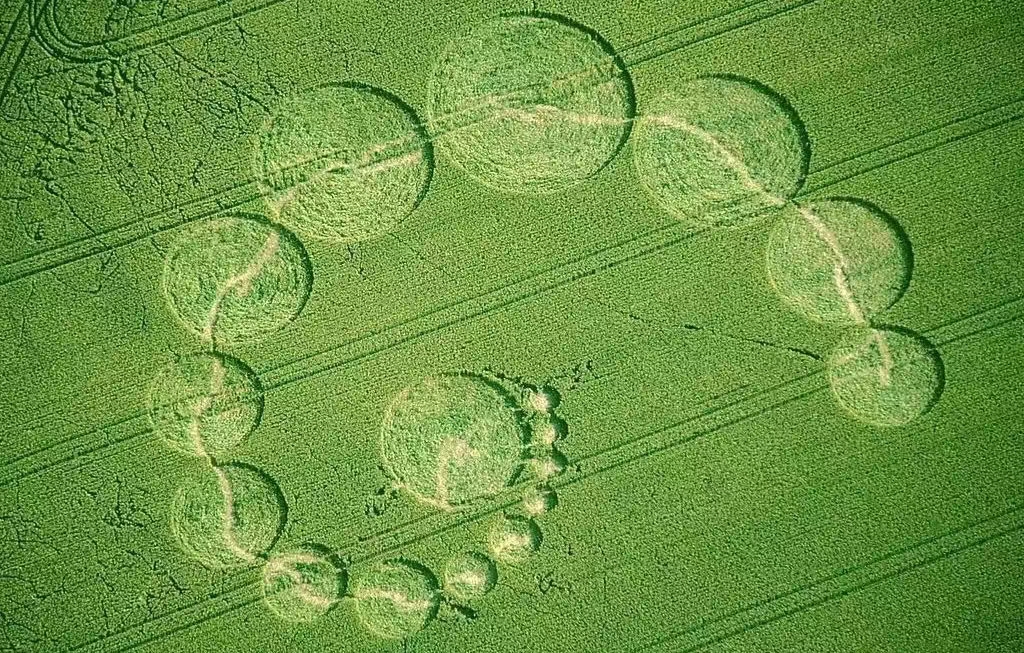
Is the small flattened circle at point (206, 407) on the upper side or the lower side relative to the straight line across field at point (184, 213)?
lower

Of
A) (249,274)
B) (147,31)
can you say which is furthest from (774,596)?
(147,31)

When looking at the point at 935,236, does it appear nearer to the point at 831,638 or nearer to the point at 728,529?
the point at 728,529

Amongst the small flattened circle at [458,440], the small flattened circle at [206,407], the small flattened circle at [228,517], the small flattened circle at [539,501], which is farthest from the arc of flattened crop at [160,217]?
the small flattened circle at [539,501]

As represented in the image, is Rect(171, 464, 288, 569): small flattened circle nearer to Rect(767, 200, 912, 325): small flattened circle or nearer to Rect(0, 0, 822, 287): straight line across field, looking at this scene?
Rect(0, 0, 822, 287): straight line across field

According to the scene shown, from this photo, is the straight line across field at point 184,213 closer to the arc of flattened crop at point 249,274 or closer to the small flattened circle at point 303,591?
the arc of flattened crop at point 249,274

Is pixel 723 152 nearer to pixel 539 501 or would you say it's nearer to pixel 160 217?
pixel 539 501

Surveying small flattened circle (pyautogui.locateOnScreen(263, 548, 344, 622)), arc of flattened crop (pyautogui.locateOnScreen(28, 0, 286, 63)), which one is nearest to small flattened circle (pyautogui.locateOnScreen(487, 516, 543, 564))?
small flattened circle (pyautogui.locateOnScreen(263, 548, 344, 622))
